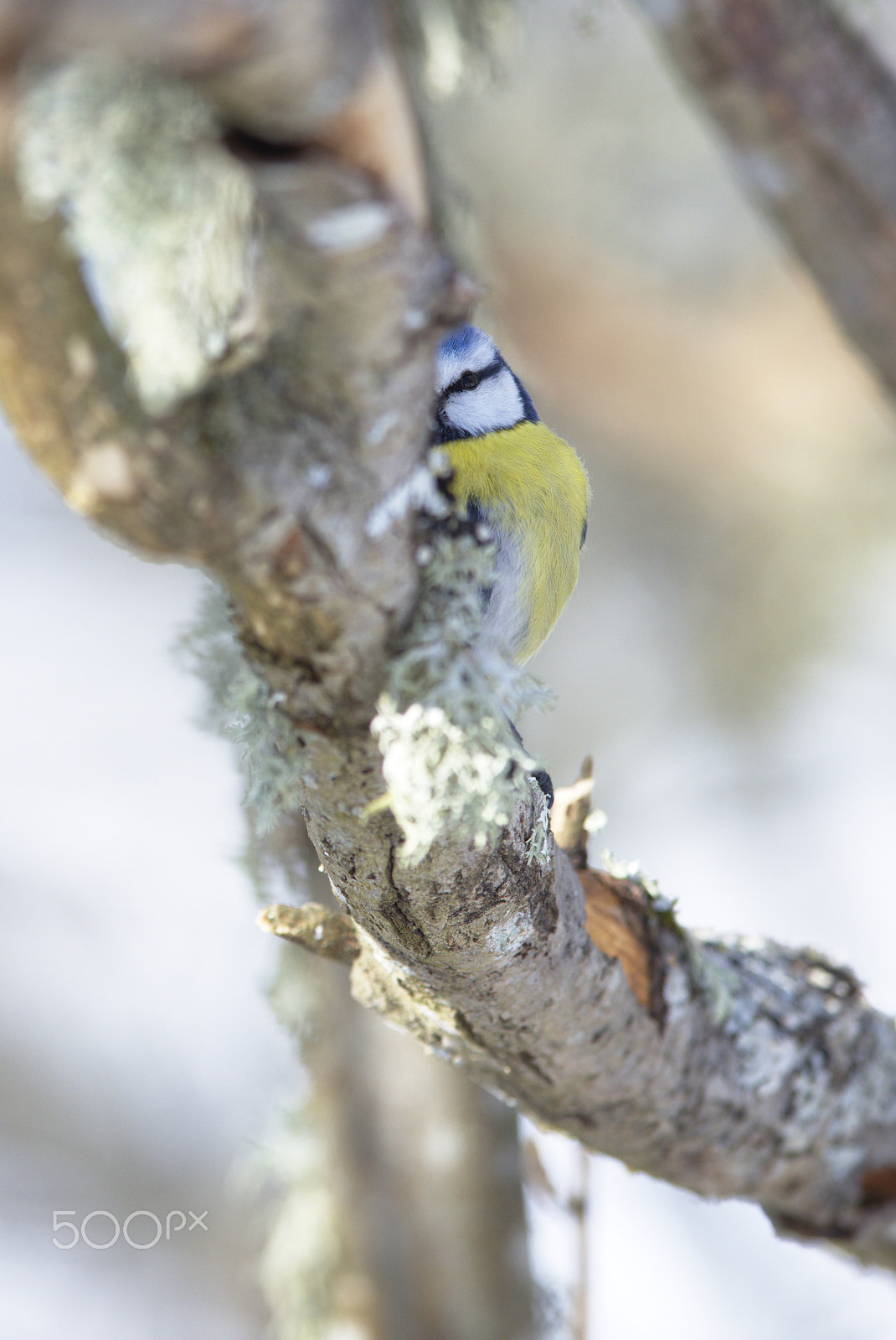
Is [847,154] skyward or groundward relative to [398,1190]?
skyward

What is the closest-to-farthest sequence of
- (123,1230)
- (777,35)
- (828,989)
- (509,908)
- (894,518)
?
(509,908), (828,989), (777,35), (123,1230), (894,518)

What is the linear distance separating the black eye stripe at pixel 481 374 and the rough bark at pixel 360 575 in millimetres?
489

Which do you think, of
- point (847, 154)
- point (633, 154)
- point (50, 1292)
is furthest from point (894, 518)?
point (50, 1292)

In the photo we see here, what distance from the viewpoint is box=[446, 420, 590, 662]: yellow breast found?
2.77 ft

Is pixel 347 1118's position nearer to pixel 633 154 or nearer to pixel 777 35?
pixel 777 35

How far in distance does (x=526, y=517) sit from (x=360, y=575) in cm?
45

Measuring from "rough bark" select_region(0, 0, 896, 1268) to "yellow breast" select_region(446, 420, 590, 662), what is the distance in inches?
8.7

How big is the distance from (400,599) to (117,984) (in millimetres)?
1958

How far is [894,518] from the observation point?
2775 millimetres

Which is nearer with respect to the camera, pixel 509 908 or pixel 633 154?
pixel 509 908

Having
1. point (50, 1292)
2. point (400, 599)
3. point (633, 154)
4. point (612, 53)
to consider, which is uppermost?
point (612, 53)

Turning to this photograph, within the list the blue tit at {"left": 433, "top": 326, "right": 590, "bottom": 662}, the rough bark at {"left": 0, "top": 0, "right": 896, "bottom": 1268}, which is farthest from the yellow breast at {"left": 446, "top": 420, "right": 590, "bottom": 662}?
the rough bark at {"left": 0, "top": 0, "right": 896, "bottom": 1268}

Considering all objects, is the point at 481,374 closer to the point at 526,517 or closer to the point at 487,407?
the point at 487,407

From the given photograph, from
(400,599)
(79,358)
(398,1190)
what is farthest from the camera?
(398,1190)
